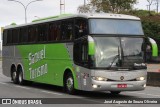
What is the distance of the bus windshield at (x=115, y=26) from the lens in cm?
1710

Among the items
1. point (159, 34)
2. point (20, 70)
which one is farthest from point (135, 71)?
point (159, 34)

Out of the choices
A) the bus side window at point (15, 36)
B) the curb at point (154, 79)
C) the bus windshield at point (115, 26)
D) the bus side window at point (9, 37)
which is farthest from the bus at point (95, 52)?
the curb at point (154, 79)

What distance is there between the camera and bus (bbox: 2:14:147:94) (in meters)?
16.6

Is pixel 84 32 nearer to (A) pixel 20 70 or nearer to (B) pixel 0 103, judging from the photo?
(B) pixel 0 103

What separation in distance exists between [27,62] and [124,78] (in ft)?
28.4

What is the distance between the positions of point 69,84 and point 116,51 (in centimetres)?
307

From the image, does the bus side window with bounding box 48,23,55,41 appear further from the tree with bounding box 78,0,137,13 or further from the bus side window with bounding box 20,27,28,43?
the tree with bounding box 78,0,137,13

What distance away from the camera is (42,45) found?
21.7 m

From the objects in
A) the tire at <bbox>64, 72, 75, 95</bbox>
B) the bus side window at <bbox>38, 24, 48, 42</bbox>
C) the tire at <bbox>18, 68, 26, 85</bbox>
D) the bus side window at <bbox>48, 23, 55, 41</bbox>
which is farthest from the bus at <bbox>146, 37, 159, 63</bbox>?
the tire at <bbox>18, 68, 26, 85</bbox>

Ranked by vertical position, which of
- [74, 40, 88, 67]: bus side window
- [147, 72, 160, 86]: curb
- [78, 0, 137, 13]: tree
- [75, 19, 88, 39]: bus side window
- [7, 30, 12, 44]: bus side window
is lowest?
[147, 72, 160, 86]: curb

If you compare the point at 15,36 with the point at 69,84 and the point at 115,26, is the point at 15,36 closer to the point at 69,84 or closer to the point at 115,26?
the point at 69,84

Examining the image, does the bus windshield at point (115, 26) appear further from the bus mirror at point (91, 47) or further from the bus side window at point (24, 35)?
the bus side window at point (24, 35)

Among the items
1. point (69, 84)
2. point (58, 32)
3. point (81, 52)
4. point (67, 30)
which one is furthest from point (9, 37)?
point (81, 52)

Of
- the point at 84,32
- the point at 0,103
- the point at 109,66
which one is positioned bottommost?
the point at 0,103
